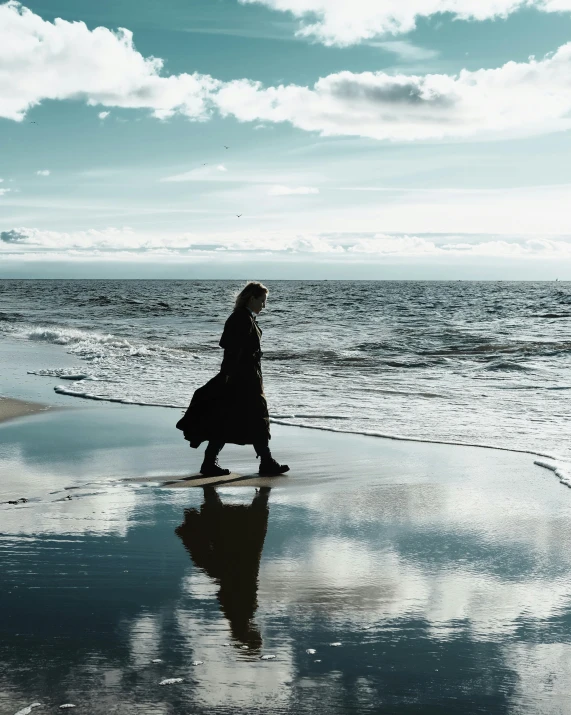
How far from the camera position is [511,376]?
1469 cm

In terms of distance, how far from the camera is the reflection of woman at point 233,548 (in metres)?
3.33

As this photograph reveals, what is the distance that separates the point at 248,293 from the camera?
6211 millimetres

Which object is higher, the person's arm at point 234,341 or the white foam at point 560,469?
the person's arm at point 234,341

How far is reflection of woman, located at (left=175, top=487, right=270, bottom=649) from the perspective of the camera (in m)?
3.33

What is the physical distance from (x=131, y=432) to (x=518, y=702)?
607 cm

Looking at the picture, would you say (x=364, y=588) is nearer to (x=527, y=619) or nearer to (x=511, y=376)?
(x=527, y=619)

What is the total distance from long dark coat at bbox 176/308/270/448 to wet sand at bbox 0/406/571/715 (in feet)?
1.55

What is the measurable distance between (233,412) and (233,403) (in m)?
0.08

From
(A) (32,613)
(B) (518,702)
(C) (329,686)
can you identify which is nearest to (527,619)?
(B) (518,702)

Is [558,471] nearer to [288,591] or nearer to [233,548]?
[233,548]

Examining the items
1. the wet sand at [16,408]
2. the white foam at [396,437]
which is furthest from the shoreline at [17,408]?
the white foam at [396,437]

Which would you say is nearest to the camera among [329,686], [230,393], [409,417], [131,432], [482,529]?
[329,686]

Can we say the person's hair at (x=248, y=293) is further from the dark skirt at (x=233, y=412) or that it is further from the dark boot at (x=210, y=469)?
the dark boot at (x=210, y=469)

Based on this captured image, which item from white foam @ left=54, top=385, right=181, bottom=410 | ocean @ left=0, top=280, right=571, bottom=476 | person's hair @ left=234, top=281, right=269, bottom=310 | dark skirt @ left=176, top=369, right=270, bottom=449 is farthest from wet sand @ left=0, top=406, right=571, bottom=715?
white foam @ left=54, top=385, right=181, bottom=410
